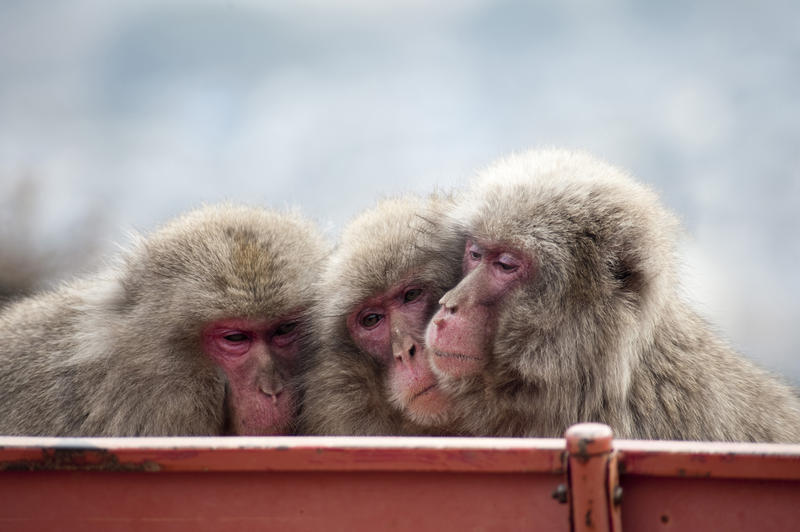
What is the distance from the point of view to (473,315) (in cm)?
282

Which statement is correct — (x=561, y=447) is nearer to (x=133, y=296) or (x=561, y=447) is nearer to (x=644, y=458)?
(x=644, y=458)

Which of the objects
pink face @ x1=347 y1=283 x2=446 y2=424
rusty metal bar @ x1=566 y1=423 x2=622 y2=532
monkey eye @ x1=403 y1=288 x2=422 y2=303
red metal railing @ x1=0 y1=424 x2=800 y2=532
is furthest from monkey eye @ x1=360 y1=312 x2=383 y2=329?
rusty metal bar @ x1=566 y1=423 x2=622 y2=532

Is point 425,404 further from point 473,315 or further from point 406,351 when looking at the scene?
point 473,315

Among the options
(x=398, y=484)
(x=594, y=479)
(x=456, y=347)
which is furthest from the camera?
(x=456, y=347)

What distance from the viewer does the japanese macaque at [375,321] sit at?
10.4 feet

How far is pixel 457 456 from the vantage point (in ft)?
5.72

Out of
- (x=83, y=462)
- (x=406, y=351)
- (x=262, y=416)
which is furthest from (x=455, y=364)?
(x=83, y=462)

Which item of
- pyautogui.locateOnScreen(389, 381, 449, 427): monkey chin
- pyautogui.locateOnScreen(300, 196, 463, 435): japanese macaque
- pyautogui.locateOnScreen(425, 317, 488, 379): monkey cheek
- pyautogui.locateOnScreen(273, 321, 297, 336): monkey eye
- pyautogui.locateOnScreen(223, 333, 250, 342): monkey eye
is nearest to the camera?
pyautogui.locateOnScreen(425, 317, 488, 379): monkey cheek

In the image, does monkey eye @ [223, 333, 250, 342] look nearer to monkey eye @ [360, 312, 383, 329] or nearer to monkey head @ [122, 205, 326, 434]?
monkey head @ [122, 205, 326, 434]

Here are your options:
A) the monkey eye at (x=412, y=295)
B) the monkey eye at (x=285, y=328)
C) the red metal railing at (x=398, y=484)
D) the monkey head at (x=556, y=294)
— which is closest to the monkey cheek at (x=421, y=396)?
the monkey head at (x=556, y=294)

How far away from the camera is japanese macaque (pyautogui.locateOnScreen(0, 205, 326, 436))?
3357 millimetres

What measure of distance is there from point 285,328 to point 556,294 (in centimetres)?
121

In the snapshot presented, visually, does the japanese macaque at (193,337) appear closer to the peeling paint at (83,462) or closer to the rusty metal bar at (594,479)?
the peeling paint at (83,462)

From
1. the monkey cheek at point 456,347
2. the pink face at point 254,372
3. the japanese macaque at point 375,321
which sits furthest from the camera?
the pink face at point 254,372
